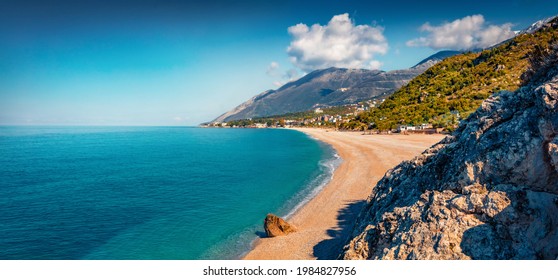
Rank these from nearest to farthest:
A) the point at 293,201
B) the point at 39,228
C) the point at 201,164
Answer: the point at 39,228 < the point at 293,201 < the point at 201,164

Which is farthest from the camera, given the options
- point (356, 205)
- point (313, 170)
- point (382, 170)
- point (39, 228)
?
point (313, 170)

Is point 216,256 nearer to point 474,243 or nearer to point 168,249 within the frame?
point 168,249

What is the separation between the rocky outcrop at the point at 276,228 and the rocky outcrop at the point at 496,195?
10.3 meters

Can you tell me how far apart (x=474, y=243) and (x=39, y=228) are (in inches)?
1097

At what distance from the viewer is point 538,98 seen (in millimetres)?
7055

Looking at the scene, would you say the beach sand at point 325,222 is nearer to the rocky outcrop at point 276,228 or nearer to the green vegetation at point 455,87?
the rocky outcrop at point 276,228

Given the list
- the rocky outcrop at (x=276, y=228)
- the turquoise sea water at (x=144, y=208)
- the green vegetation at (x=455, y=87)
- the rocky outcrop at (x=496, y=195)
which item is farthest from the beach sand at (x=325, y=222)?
the green vegetation at (x=455, y=87)

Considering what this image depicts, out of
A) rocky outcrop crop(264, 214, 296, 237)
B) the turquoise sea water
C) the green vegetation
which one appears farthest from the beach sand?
the green vegetation

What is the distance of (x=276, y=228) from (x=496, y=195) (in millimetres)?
14088

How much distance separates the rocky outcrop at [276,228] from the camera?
1905cm

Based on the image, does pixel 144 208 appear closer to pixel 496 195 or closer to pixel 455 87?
pixel 496 195

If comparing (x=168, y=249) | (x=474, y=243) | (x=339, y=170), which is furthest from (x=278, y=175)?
(x=474, y=243)

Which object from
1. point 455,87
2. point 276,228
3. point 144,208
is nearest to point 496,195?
point 276,228

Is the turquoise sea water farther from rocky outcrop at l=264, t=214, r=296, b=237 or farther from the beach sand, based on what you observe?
the beach sand
